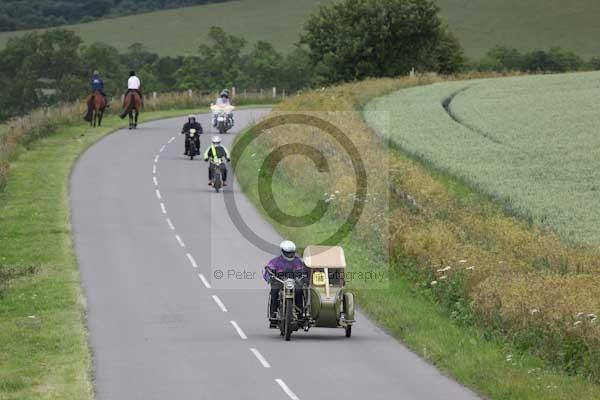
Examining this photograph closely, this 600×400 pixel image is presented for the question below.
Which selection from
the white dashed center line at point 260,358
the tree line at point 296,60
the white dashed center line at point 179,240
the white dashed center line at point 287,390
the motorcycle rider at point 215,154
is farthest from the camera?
the tree line at point 296,60

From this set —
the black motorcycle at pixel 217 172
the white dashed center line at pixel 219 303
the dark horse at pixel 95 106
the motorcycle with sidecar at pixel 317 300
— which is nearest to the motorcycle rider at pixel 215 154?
the black motorcycle at pixel 217 172

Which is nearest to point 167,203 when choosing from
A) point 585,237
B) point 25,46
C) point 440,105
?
point 585,237

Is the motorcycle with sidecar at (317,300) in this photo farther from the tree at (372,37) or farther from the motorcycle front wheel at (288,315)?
the tree at (372,37)

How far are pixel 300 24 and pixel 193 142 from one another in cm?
12106

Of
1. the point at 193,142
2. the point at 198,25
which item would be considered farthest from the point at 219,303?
the point at 198,25

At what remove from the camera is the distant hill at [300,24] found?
154500 millimetres

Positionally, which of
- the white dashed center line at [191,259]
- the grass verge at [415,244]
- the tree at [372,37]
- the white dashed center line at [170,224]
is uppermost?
the tree at [372,37]

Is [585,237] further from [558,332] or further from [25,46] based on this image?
[25,46]

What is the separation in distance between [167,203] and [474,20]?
12932cm

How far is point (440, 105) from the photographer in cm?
7075

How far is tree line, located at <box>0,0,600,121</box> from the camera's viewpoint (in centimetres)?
9594

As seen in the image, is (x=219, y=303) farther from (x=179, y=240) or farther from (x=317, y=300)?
(x=179, y=240)

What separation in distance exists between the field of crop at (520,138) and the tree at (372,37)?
8.91 metres

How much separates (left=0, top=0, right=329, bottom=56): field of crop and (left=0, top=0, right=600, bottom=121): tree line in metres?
6.08
